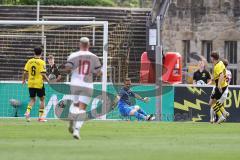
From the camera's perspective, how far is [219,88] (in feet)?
93.7

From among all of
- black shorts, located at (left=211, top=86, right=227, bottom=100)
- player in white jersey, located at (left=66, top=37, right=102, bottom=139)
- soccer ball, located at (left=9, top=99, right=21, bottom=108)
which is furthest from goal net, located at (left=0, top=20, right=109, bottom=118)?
player in white jersey, located at (left=66, top=37, right=102, bottom=139)

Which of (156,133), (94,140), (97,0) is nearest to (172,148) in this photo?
(94,140)

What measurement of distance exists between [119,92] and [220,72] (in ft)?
15.0

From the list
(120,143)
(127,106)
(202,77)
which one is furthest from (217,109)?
(120,143)

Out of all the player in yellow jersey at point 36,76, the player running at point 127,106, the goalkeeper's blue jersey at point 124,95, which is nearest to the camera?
the player in yellow jersey at point 36,76

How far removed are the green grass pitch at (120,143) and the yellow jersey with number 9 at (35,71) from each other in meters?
2.99

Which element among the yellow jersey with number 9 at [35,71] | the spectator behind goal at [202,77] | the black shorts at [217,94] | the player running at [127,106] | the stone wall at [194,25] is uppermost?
the stone wall at [194,25]

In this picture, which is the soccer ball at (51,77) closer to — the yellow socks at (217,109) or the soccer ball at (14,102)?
the soccer ball at (14,102)

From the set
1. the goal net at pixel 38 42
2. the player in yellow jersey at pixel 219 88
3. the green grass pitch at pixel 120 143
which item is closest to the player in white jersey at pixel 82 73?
the green grass pitch at pixel 120 143

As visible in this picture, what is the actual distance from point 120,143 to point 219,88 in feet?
32.3

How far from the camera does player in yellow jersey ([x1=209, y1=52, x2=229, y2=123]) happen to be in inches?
1126

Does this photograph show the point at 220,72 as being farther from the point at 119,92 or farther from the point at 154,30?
the point at 154,30

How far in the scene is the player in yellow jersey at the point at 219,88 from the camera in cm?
2861

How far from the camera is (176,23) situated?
143 ft
